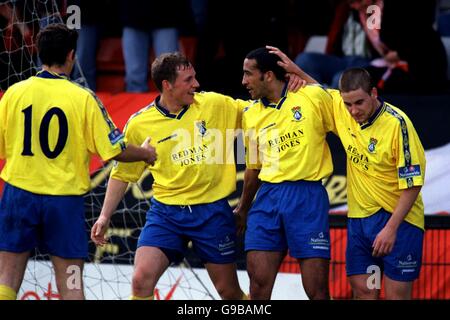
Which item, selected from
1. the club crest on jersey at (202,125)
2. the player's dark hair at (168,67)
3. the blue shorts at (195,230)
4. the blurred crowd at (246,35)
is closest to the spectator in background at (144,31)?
the blurred crowd at (246,35)

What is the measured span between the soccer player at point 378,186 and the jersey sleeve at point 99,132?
1.30m

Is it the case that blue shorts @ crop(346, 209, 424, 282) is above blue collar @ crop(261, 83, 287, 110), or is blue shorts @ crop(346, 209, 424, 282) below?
below

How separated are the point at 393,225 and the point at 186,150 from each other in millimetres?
1491

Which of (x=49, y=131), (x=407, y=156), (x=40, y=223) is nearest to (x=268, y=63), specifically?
(x=407, y=156)

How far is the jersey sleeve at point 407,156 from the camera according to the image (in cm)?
890

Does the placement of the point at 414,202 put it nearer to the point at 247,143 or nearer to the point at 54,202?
the point at 247,143

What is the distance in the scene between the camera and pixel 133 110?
12.3m

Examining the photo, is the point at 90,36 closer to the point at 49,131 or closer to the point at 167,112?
the point at 167,112

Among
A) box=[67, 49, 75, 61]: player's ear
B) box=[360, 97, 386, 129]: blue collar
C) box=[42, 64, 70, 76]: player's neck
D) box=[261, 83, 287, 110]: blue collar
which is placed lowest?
box=[360, 97, 386, 129]: blue collar

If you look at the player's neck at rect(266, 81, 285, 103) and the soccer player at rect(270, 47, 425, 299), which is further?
the player's neck at rect(266, 81, 285, 103)

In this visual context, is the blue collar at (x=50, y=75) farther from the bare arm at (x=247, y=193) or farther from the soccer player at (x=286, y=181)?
the bare arm at (x=247, y=193)

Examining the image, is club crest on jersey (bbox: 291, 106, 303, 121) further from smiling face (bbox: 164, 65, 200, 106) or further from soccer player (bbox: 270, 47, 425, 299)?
smiling face (bbox: 164, 65, 200, 106)

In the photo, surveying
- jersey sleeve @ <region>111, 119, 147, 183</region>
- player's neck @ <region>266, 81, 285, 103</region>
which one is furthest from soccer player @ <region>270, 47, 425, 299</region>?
jersey sleeve @ <region>111, 119, 147, 183</region>

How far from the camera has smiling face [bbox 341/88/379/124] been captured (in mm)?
8930
